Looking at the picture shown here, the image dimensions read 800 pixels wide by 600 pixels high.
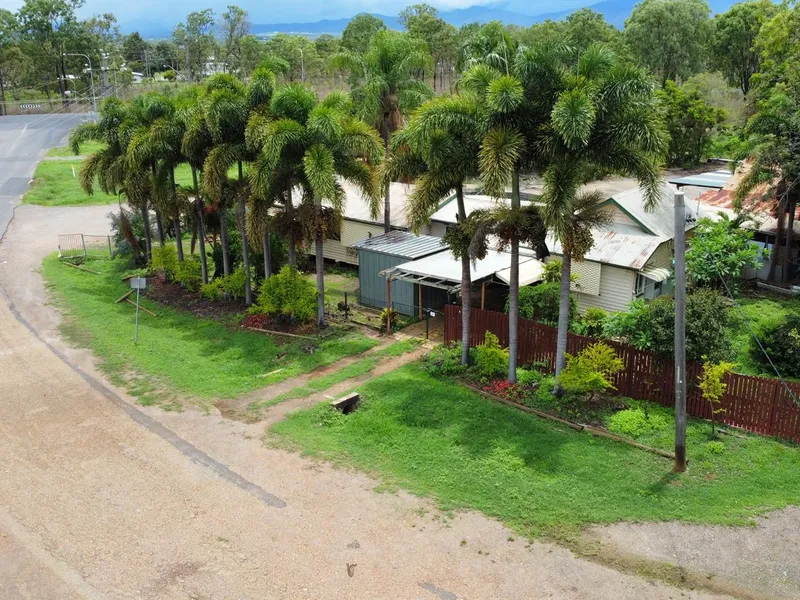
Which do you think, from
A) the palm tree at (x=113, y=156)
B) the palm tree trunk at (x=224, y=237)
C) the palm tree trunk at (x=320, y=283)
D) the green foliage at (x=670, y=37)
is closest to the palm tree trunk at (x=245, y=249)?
the palm tree trunk at (x=224, y=237)

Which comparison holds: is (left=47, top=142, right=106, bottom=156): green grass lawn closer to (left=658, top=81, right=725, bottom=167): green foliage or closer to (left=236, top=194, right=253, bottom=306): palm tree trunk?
(left=236, top=194, right=253, bottom=306): palm tree trunk

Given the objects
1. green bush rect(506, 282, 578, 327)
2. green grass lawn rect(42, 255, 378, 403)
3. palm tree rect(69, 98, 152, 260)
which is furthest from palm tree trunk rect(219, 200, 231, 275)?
green bush rect(506, 282, 578, 327)

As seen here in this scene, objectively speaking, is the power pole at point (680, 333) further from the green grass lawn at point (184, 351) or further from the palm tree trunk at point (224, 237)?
the palm tree trunk at point (224, 237)

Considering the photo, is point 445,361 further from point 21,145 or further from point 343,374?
point 21,145

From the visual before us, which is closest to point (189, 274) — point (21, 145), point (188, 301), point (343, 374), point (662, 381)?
point (188, 301)

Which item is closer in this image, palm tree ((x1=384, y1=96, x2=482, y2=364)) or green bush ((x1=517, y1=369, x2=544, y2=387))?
palm tree ((x1=384, y1=96, x2=482, y2=364))

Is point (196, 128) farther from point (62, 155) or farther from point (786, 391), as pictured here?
point (62, 155)
